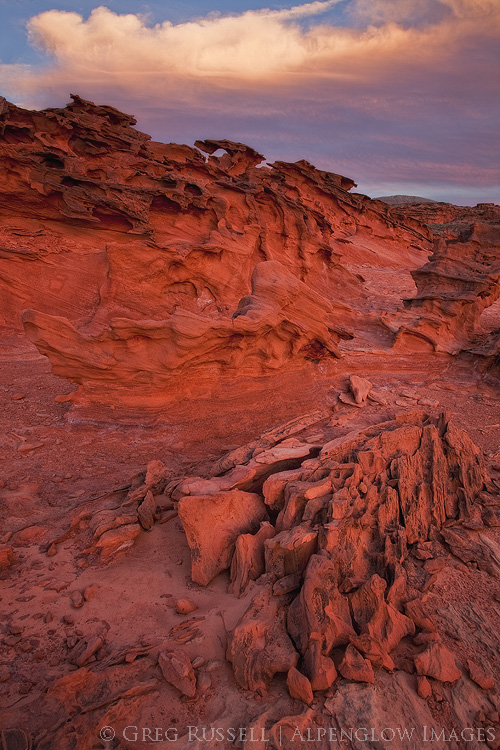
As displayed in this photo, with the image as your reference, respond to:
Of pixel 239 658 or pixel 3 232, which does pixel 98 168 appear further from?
pixel 239 658

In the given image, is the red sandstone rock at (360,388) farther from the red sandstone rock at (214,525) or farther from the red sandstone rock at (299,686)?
the red sandstone rock at (299,686)

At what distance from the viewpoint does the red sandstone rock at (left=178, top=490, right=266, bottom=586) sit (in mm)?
3924

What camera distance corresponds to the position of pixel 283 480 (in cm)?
433

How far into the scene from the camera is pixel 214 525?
4.11m

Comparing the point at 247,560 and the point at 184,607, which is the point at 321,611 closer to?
the point at 247,560

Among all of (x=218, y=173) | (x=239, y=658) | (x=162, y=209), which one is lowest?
(x=239, y=658)

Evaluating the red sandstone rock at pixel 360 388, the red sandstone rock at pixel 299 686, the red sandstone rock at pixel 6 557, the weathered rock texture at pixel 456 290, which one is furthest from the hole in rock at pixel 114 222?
the red sandstone rock at pixel 299 686

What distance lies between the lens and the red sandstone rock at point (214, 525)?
3.92m

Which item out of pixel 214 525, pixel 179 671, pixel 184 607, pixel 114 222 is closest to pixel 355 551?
pixel 214 525

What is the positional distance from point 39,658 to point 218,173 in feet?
72.4

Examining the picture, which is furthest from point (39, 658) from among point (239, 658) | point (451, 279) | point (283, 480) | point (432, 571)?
point (451, 279)

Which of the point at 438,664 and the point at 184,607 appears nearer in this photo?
the point at 438,664

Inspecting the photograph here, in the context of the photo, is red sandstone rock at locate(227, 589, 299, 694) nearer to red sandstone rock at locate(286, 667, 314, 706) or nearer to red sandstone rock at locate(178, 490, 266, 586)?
red sandstone rock at locate(286, 667, 314, 706)

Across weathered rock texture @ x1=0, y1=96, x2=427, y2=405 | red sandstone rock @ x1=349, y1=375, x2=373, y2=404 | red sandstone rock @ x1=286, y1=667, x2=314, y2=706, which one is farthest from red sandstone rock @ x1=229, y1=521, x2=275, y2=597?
red sandstone rock @ x1=349, y1=375, x2=373, y2=404
